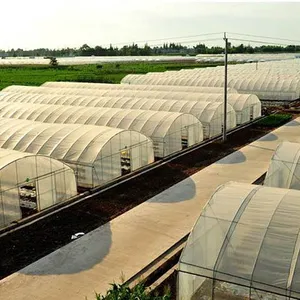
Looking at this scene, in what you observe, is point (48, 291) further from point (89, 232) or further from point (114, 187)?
point (114, 187)

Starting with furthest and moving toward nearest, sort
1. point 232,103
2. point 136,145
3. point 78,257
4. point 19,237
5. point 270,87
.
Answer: point 270,87 < point 232,103 < point 136,145 < point 19,237 < point 78,257

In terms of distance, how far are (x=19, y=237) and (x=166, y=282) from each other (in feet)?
22.1

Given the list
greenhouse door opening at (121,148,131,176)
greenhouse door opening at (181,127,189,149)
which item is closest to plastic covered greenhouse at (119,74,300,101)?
greenhouse door opening at (181,127,189,149)

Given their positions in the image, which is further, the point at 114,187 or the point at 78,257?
the point at 114,187

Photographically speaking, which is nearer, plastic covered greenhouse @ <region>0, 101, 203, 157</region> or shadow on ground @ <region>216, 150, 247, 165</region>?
shadow on ground @ <region>216, 150, 247, 165</region>

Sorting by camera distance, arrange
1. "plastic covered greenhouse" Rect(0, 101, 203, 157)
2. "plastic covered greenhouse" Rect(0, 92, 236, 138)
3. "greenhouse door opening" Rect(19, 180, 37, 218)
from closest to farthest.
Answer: "greenhouse door opening" Rect(19, 180, 37, 218)
"plastic covered greenhouse" Rect(0, 101, 203, 157)
"plastic covered greenhouse" Rect(0, 92, 236, 138)

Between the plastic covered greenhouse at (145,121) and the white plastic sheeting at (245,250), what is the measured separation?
52.2 ft

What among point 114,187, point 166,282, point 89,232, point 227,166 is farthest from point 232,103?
point 166,282

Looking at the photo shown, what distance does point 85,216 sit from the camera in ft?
62.5

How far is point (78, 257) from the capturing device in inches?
600

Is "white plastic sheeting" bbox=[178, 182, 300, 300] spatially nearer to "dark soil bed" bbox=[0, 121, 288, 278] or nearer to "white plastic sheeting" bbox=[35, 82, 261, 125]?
"dark soil bed" bbox=[0, 121, 288, 278]

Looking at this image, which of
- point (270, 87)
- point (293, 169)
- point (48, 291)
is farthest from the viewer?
point (270, 87)

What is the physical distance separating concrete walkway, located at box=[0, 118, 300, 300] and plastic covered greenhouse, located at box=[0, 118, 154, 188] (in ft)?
12.5

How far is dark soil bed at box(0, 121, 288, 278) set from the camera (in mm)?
15773
